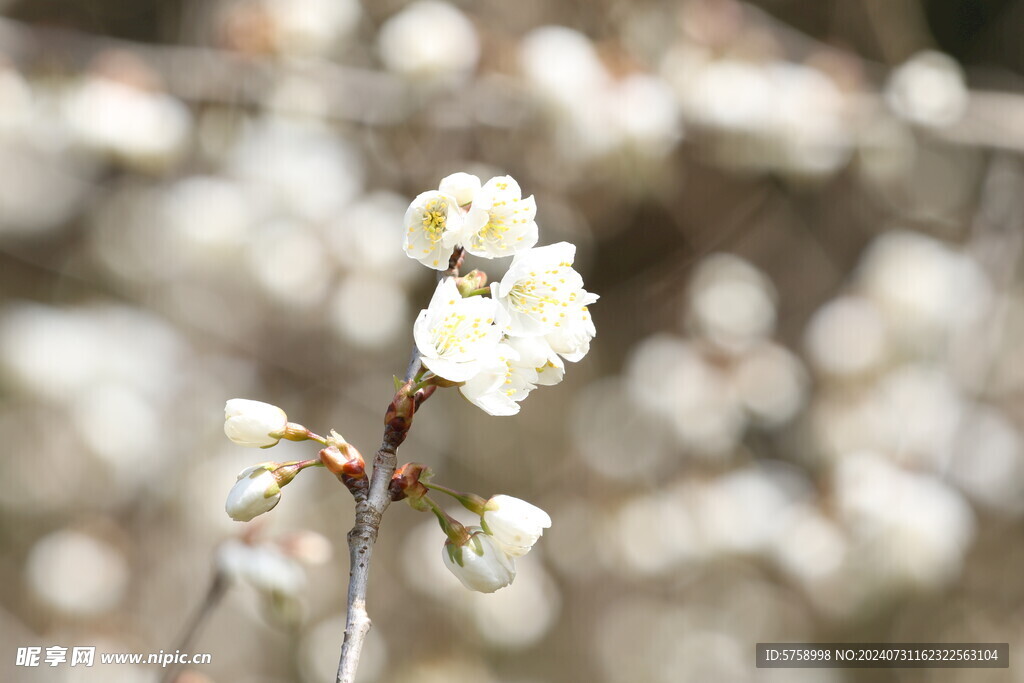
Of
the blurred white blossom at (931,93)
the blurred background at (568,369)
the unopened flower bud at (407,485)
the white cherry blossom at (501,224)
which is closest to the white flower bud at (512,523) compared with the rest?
the unopened flower bud at (407,485)

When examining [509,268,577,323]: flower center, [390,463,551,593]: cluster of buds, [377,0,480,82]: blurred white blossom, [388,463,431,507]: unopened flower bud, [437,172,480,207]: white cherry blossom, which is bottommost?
[390,463,551,593]: cluster of buds

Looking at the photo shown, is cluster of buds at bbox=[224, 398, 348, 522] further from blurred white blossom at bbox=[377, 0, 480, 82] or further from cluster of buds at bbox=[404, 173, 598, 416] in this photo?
blurred white blossom at bbox=[377, 0, 480, 82]

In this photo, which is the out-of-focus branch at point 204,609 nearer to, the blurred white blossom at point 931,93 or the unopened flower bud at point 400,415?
the unopened flower bud at point 400,415

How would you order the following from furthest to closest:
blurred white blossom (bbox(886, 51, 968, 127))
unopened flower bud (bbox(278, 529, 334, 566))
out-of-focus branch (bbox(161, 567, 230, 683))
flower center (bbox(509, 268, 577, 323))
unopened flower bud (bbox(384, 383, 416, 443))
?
blurred white blossom (bbox(886, 51, 968, 127))
unopened flower bud (bbox(278, 529, 334, 566))
out-of-focus branch (bbox(161, 567, 230, 683))
flower center (bbox(509, 268, 577, 323))
unopened flower bud (bbox(384, 383, 416, 443))

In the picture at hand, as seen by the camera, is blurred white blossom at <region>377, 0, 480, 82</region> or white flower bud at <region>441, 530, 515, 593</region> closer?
white flower bud at <region>441, 530, 515, 593</region>

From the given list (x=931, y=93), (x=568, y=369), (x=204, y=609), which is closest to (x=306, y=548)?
(x=204, y=609)

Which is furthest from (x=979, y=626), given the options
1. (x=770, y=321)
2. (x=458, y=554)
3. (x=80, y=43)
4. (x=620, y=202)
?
(x=80, y=43)

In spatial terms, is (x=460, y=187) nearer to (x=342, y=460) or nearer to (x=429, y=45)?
(x=342, y=460)

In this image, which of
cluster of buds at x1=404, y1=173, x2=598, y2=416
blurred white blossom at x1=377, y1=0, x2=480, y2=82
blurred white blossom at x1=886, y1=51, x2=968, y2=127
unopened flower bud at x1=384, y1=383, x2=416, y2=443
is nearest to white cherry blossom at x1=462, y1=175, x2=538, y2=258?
cluster of buds at x1=404, y1=173, x2=598, y2=416
